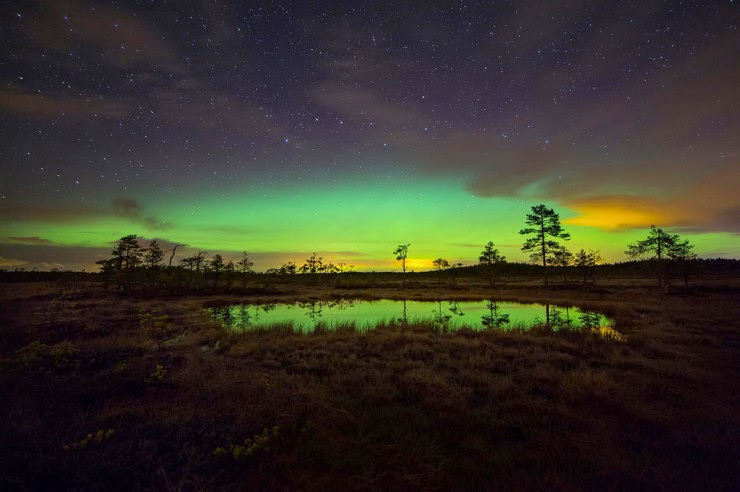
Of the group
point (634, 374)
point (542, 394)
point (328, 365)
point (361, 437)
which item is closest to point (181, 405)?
point (361, 437)

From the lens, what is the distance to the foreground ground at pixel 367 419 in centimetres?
505

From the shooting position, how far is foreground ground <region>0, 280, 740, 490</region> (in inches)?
199

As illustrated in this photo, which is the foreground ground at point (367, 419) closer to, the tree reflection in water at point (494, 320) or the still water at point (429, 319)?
the still water at point (429, 319)

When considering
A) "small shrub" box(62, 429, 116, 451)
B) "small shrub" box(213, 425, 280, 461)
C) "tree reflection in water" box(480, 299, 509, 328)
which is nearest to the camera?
"small shrub" box(62, 429, 116, 451)

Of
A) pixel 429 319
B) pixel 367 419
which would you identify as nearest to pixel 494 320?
pixel 429 319

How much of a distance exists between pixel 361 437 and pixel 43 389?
768 cm

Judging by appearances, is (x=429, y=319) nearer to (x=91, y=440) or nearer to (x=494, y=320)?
(x=494, y=320)

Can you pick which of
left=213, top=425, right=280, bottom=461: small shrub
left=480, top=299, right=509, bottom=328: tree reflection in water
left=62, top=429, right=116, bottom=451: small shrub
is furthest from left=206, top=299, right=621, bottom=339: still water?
left=62, top=429, right=116, bottom=451: small shrub

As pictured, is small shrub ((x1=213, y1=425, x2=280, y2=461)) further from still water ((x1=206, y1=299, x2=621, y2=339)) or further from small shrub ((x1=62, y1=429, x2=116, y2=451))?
still water ((x1=206, y1=299, x2=621, y2=339))

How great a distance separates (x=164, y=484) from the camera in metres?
4.77

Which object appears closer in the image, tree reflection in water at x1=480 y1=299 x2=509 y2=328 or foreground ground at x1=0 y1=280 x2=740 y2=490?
foreground ground at x1=0 y1=280 x2=740 y2=490

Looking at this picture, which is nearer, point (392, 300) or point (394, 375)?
point (394, 375)

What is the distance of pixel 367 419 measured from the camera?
713 cm

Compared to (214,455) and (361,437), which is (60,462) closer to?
(214,455)
